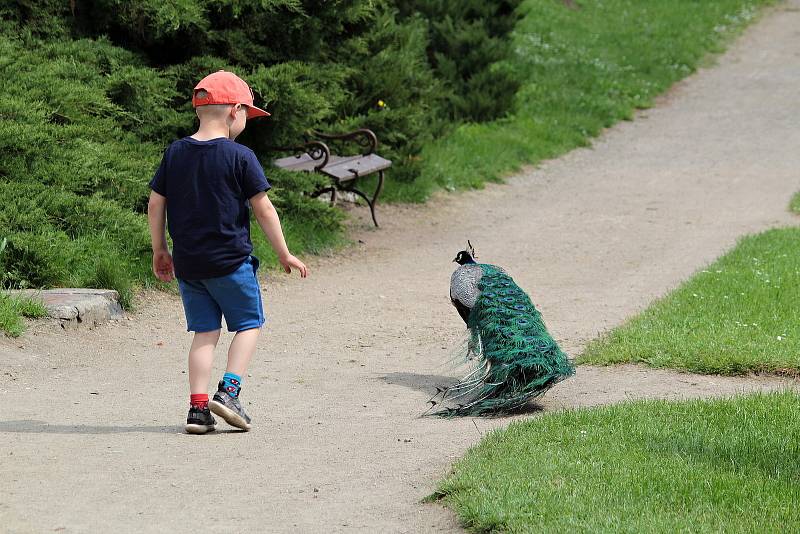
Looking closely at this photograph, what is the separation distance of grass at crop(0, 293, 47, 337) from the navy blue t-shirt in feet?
7.05

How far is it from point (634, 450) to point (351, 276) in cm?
532

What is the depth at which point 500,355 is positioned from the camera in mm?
5789

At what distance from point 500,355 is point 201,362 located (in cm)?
146

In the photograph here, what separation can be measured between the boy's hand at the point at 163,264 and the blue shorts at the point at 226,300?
13 centimetres

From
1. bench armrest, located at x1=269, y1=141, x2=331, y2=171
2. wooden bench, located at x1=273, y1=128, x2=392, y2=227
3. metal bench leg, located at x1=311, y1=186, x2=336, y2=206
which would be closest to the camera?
bench armrest, located at x1=269, y1=141, x2=331, y2=171

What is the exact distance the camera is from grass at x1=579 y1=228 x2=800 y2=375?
6750 millimetres

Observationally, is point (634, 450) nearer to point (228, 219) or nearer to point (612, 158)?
point (228, 219)

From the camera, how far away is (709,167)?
Result: 49.0 feet

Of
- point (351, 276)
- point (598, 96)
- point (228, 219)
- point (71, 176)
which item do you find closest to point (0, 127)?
point (71, 176)

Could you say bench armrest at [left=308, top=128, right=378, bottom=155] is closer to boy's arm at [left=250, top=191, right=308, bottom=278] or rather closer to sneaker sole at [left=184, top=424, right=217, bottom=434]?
boy's arm at [left=250, top=191, right=308, bottom=278]

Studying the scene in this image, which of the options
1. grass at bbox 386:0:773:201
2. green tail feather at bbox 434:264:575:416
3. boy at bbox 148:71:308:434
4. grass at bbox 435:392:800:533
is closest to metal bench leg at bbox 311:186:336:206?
grass at bbox 386:0:773:201

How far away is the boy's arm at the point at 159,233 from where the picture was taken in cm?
538

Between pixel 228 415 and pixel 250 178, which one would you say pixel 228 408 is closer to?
pixel 228 415

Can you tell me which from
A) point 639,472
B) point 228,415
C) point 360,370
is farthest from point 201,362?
point 639,472
